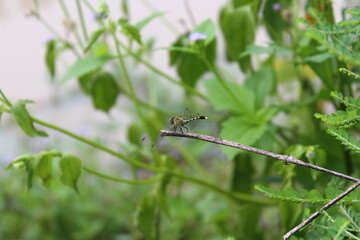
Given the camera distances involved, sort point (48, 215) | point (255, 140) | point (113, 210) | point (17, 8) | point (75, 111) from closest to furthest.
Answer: point (255, 140) < point (48, 215) < point (113, 210) < point (17, 8) < point (75, 111)

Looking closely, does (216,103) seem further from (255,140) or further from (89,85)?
(89,85)

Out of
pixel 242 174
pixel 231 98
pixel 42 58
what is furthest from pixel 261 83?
pixel 42 58

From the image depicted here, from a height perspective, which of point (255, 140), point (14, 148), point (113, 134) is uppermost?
point (255, 140)

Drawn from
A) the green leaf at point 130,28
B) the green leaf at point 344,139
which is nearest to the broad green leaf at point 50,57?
the green leaf at point 130,28

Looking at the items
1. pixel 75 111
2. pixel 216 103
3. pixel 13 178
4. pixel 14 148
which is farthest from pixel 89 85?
pixel 75 111

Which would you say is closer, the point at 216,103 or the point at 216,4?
the point at 216,103

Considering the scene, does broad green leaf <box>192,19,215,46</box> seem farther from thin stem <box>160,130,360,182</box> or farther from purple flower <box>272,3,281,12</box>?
thin stem <box>160,130,360,182</box>

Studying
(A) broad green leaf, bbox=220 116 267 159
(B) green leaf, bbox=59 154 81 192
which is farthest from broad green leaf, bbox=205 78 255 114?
(B) green leaf, bbox=59 154 81 192
